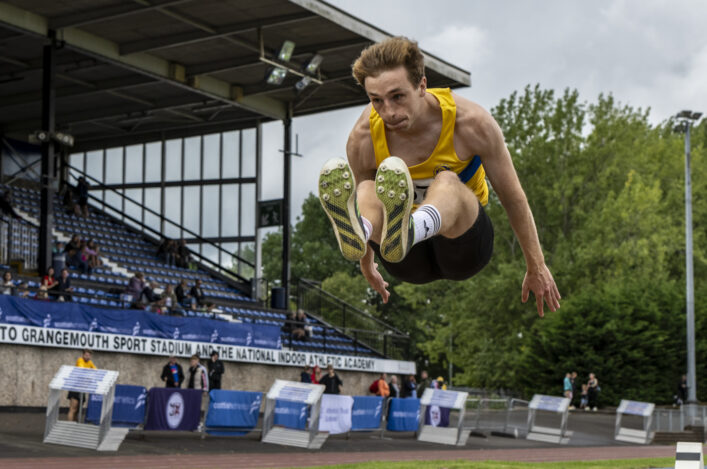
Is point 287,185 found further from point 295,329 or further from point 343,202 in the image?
point 343,202

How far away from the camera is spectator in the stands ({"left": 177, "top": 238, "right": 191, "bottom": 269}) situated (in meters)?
36.2

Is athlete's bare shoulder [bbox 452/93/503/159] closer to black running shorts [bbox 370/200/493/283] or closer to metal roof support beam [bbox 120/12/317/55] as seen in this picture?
black running shorts [bbox 370/200/493/283]

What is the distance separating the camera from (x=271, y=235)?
251ft

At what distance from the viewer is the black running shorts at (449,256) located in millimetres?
6359

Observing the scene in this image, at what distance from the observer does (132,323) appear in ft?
80.5

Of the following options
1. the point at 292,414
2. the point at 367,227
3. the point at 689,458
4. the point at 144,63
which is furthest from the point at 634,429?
the point at 367,227

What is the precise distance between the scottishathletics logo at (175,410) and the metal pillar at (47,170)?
855 centimetres

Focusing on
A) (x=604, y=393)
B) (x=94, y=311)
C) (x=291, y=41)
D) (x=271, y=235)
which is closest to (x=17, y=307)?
(x=94, y=311)

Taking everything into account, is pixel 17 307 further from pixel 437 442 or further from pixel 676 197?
pixel 676 197

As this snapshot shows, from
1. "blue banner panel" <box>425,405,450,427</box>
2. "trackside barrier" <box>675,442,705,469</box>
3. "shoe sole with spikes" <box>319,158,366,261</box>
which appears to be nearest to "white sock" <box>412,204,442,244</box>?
"shoe sole with spikes" <box>319,158,366,261</box>

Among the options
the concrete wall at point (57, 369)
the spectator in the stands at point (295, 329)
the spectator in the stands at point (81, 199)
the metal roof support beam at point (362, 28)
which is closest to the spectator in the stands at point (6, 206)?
the concrete wall at point (57, 369)

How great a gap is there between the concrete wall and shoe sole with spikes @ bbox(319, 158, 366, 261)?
1766 cm

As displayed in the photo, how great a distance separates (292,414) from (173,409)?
2.51 m

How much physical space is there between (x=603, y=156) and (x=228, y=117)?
16459 millimetres
